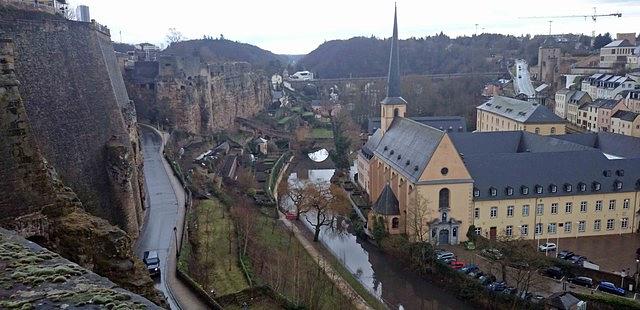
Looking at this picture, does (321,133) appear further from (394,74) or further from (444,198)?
(444,198)

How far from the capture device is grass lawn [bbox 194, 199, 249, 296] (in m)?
21.6

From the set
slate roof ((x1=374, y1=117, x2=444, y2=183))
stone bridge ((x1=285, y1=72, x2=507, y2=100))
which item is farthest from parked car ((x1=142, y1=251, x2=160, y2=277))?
stone bridge ((x1=285, y1=72, x2=507, y2=100))

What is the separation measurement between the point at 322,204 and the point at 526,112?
2639 cm

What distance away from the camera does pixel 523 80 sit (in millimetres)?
95000

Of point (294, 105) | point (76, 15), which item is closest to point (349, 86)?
point (294, 105)

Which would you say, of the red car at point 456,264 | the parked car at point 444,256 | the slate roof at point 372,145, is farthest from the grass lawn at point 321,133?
the red car at point 456,264

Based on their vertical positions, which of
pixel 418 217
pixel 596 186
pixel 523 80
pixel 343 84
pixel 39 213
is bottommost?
pixel 418 217

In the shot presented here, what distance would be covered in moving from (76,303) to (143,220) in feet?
71.2

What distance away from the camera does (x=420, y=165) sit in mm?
33625

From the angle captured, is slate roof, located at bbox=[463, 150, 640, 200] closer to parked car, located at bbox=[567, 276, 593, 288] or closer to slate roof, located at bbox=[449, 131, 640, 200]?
slate roof, located at bbox=[449, 131, 640, 200]

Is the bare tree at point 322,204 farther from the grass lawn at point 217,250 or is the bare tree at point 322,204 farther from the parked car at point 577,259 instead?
the parked car at point 577,259

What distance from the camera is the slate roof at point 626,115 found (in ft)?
174

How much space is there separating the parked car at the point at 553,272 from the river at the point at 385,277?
456 centimetres

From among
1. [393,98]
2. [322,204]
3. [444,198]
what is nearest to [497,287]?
[444,198]
